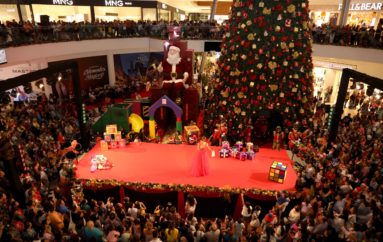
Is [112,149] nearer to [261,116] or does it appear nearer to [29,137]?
[29,137]

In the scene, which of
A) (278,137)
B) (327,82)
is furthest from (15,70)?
(327,82)

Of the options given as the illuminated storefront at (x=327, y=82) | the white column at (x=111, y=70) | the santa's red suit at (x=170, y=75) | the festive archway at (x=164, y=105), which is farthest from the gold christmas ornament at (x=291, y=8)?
the white column at (x=111, y=70)

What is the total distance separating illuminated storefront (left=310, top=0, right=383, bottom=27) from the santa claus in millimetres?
9206

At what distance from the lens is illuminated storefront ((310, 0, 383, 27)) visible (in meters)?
18.3

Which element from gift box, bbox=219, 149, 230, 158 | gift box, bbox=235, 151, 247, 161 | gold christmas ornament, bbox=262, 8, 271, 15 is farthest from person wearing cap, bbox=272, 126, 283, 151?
gold christmas ornament, bbox=262, 8, 271, 15

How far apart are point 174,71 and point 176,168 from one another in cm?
529

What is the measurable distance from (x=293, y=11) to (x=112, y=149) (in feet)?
26.6

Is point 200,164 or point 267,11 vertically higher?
point 267,11

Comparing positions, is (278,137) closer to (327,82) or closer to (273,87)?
(273,87)

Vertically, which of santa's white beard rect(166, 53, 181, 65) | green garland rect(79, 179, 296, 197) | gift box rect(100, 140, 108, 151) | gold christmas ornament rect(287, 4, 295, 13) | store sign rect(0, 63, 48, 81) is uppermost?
gold christmas ornament rect(287, 4, 295, 13)

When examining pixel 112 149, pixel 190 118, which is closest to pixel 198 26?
pixel 190 118

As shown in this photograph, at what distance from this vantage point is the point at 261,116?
40.8ft

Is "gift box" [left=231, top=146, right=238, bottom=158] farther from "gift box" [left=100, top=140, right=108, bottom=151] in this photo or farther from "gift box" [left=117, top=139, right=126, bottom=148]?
"gift box" [left=100, top=140, right=108, bottom=151]

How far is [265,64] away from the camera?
36.7ft
